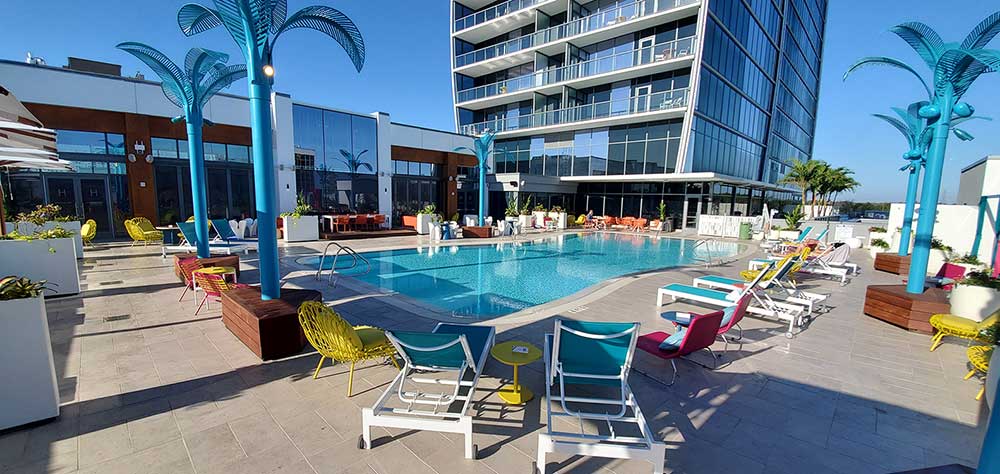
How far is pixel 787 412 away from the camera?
3303mm

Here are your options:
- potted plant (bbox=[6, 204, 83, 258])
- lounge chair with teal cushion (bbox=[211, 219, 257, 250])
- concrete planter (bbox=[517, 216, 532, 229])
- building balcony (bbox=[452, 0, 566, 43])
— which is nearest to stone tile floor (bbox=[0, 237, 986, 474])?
lounge chair with teal cushion (bbox=[211, 219, 257, 250])

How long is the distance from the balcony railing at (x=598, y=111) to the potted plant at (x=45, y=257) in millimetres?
22195

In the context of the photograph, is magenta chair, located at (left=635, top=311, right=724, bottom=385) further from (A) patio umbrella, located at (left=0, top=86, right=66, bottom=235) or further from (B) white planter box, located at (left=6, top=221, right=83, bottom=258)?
(B) white planter box, located at (left=6, top=221, right=83, bottom=258)

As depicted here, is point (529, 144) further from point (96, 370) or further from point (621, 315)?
point (96, 370)

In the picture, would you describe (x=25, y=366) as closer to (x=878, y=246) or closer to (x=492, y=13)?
(x=878, y=246)

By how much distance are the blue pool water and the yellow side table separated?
2.46 m

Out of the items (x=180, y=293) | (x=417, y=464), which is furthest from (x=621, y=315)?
(x=180, y=293)

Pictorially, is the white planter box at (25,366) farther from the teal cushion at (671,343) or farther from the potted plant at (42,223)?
the potted plant at (42,223)

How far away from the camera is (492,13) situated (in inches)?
1075

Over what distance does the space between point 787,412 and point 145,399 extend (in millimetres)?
5638

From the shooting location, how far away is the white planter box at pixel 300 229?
14.1 meters

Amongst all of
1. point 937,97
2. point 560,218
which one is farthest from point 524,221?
point 937,97

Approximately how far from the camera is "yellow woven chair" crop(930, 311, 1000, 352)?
173 inches

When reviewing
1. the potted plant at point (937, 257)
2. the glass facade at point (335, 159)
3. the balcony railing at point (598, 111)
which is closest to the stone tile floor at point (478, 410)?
the potted plant at point (937, 257)
